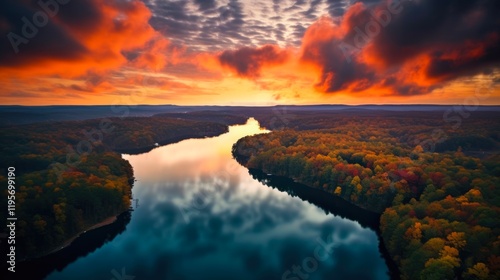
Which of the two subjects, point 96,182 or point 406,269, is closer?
point 406,269

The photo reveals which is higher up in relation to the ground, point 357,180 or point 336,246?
point 357,180

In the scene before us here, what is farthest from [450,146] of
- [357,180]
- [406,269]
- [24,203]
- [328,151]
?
[24,203]

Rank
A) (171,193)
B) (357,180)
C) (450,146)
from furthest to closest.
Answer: (450,146), (171,193), (357,180)

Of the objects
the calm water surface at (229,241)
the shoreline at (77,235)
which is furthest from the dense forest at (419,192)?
the shoreline at (77,235)

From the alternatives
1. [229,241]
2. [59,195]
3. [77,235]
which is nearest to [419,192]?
[229,241]

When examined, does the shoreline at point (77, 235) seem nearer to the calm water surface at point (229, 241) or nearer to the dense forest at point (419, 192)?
the calm water surface at point (229, 241)

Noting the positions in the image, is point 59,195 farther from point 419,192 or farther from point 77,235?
point 419,192

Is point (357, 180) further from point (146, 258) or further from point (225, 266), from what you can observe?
point (146, 258)
